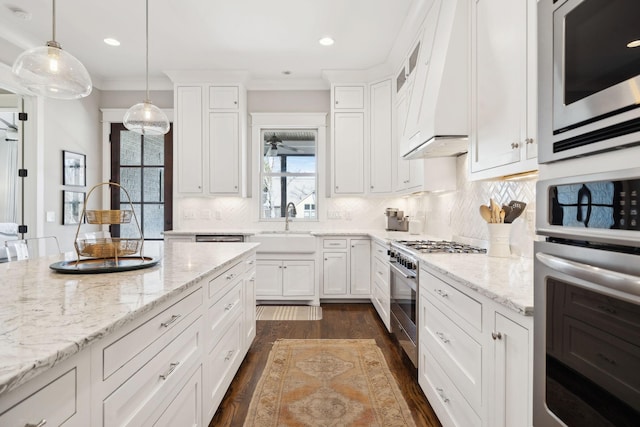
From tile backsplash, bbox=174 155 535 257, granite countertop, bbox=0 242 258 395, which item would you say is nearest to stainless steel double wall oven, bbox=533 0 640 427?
granite countertop, bbox=0 242 258 395

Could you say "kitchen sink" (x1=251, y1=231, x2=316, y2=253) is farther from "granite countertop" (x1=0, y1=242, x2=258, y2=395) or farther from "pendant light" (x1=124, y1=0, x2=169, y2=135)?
"granite countertop" (x1=0, y1=242, x2=258, y2=395)

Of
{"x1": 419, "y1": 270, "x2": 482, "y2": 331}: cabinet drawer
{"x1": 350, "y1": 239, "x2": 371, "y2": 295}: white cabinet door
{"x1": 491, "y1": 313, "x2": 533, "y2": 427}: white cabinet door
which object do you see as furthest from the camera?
{"x1": 350, "y1": 239, "x2": 371, "y2": 295}: white cabinet door

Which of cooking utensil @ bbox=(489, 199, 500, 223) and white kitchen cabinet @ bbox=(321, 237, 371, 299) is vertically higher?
cooking utensil @ bbox=(489, 199, 500, 223)

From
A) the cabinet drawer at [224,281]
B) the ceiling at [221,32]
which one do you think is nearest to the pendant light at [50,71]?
the cabinet drawer at [224,281]

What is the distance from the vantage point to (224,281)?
2.07 meters

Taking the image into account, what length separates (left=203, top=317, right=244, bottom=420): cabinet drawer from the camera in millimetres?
1783

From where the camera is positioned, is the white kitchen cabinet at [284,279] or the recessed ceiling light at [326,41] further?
the white kitchen cabinet at [284,279]

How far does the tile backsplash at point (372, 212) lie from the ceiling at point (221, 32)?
170cm

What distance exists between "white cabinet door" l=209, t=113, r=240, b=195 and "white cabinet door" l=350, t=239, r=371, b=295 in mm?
1784

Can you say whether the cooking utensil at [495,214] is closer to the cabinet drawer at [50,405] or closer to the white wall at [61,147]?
the cabinet drawer at [50,405]

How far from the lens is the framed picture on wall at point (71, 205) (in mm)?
4344

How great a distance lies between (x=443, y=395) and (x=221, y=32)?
372cm

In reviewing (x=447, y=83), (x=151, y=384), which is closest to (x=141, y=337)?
(x=151, y=384)

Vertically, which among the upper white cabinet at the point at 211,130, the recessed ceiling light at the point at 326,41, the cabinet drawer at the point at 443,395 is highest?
the recessed ceiling light at the point at 326,41
